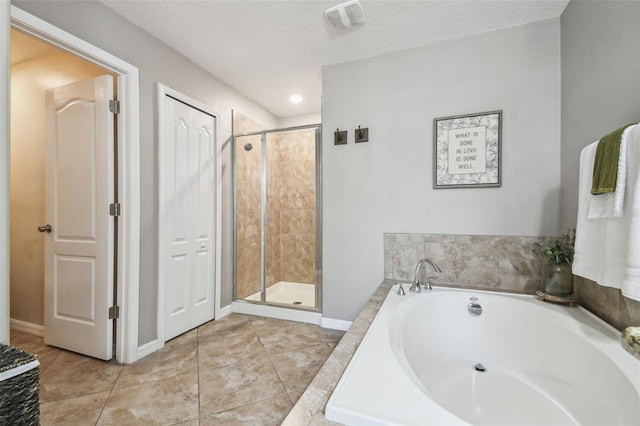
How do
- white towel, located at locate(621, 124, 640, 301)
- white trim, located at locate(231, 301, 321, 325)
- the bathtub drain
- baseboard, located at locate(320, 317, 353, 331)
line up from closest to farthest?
1. white towel, located at locate(621, 124, 640, 301)
2. the bathtub drain
3. baseboard, located at locate(320, 317, 353, 331)
4. white trim, located at locate(231, 301, 321, 325)

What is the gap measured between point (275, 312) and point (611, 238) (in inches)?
100

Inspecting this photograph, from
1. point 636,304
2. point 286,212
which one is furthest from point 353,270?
point 636,304

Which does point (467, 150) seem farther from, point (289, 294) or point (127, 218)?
point (127, 218)

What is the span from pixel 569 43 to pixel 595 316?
174 cm

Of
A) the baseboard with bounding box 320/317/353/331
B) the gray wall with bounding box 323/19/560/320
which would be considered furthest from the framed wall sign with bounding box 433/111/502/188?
the baseboard with bounding box 320/317/353/331

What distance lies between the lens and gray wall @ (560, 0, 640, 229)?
1.27 metres

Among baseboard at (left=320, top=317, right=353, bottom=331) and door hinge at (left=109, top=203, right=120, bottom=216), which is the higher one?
door hinge at (left=109, top=203, right=120, bottom=216)

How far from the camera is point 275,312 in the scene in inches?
110

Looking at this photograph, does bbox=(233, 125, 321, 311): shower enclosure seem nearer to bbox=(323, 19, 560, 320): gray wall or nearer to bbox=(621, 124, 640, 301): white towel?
bbox=(323, 19, 560, 320): gray wall

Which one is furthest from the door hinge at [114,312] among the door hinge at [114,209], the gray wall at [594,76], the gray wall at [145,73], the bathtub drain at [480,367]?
the gray wall at [594,76]

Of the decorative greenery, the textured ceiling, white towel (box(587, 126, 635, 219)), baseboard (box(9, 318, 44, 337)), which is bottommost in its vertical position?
baseboard (box(9, 318, 44, 337))

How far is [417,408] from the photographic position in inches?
31.9

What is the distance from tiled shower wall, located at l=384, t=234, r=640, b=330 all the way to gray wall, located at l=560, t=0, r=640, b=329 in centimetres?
31

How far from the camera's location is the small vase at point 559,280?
171 cm
